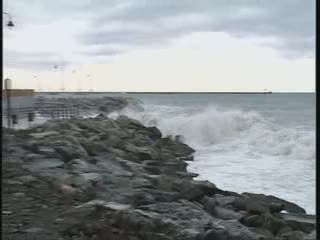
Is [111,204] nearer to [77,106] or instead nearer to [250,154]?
[250,154]

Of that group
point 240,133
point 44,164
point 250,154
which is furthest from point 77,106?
point 44,164

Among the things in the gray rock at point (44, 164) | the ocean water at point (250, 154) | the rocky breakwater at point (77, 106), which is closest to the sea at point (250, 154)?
the ocean water at point (250, 154)

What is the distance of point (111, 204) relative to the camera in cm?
529

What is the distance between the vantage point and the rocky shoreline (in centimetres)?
439

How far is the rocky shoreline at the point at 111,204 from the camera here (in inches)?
173

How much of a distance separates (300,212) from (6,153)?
15.0 ft

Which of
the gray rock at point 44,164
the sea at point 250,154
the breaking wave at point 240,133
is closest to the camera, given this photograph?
the gray rock at point 44,164

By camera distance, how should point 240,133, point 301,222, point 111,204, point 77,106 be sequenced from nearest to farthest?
point 111,204 < point 301,222 < point 240,133 < point 77,106

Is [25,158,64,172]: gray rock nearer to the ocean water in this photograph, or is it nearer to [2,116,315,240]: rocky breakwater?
[2,116,315,240]: rocky breakwater

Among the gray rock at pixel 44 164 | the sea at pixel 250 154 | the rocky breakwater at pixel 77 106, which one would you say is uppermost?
Result: the rocky breakwater at pixel 77 106

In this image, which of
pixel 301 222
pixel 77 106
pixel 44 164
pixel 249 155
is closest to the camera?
pixel 301 222

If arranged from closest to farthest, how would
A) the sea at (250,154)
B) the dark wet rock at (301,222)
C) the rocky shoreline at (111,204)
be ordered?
the rocky shoreline at (111,204) → the dark wet rock at (301,222) → the sea at (250,154)

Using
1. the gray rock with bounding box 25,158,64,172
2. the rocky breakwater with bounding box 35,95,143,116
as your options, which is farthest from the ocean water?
the rocky breakwater with bounding box 35,95,143,116

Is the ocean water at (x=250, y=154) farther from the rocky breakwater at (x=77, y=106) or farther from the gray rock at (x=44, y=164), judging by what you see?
the rocky breakwater at (x=77, y=106)
